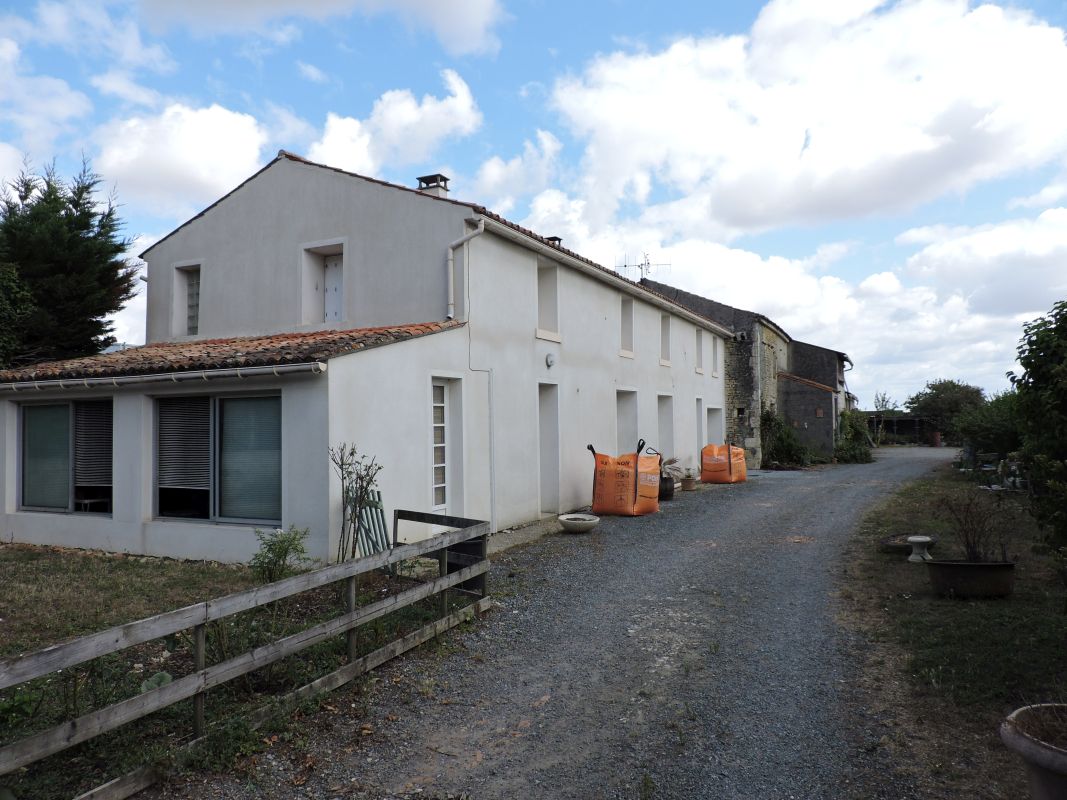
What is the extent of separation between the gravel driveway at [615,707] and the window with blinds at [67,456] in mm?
5883

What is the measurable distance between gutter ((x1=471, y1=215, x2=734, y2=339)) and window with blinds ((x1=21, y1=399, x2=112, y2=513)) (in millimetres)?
6007

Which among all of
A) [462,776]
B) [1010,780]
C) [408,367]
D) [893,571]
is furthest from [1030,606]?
[408,367]

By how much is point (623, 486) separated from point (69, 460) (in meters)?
8.58

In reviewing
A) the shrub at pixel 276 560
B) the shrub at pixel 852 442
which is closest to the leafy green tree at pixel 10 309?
the shrub at pixel 276 560

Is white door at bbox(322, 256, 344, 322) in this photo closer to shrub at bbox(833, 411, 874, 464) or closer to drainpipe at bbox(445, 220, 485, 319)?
drainpipe at bbox(445, 220, 485, 319)

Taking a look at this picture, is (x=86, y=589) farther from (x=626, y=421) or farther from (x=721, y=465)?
(x=721, y=465)

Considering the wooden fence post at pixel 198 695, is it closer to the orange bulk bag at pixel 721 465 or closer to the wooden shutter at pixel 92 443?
the wooden shutter at pixel 92 443


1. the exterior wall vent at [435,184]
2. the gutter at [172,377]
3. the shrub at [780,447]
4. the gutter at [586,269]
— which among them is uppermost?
the exterior wall vent at [435,184]

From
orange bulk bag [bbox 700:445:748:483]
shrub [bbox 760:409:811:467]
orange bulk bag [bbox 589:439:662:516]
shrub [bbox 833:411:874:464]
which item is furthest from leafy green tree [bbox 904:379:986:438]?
orange bulk bag [bbox 589:439:662:516]

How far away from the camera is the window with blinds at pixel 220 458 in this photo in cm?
871

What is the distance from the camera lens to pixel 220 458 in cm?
902

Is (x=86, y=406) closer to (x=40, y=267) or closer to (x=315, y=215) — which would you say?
(x=315, y=215)

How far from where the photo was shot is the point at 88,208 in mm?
15383

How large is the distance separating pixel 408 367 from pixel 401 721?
5555mm
